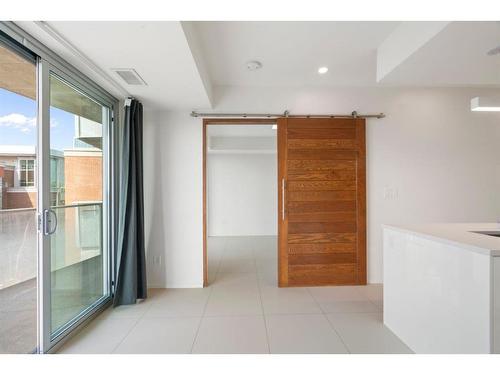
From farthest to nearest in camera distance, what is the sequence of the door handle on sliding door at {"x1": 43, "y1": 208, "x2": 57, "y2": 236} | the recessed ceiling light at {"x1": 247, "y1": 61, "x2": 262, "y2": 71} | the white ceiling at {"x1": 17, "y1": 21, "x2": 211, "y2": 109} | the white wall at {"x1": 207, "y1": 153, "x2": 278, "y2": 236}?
the white wall at {"x1": 207, "y1": 153, "x2": 278, "y2": 236}, the recessed ceiling light at {"x1": 247, "y1": 61, "x2": 262, "y2": 71}, the door handle on sliding door at {"x1": 43, "y1": 208, "x2": 57, "y2": 236}, the white ceiling at {"x1": 17, "y1": 21, "x2": 211, "y2": 109}

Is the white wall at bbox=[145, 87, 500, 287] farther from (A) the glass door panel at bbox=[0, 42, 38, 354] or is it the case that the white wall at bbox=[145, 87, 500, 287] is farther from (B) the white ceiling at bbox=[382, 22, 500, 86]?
(A) the glass door panel at bbox=[0, 42, 38, 354]

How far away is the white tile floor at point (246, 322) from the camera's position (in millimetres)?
1749

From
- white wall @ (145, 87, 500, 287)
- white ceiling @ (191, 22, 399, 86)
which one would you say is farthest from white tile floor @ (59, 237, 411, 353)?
white ceiling @ (191, 22, 399, 86)

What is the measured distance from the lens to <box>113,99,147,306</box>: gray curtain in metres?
2.39

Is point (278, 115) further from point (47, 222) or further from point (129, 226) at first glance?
point (47, 222)

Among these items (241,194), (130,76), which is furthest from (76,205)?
(241,194)

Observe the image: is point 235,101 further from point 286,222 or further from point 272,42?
point 286,222

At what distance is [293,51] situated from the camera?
85.0 inches

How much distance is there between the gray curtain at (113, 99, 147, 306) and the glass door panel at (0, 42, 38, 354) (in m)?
0.81

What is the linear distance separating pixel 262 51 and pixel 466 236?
7.23 feet

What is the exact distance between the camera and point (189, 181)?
286cm
